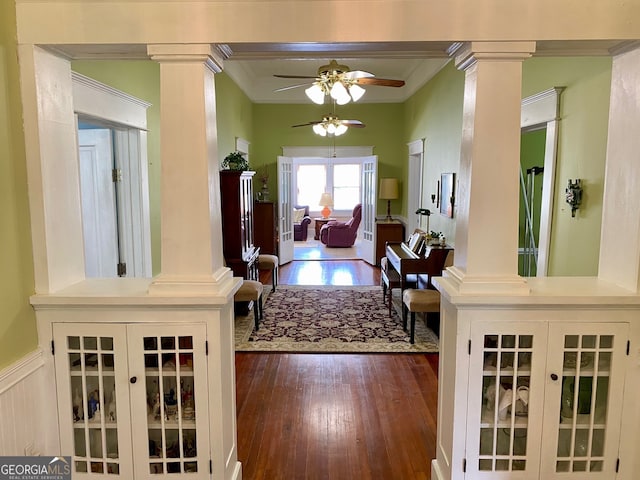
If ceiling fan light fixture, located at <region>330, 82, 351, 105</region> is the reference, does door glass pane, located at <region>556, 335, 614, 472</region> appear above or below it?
below

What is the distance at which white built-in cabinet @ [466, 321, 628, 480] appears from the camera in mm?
1985

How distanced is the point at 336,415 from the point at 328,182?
34.5ft

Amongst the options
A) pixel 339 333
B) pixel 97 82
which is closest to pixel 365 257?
pixel 339 333

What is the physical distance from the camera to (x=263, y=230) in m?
7.98

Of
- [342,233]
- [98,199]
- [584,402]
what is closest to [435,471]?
[584,402]

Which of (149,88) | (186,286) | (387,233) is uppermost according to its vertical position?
(149,88)

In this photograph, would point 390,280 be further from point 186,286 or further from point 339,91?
point 186,286

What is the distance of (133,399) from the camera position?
2.02m

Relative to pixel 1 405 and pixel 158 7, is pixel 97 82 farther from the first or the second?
pixel 1 405

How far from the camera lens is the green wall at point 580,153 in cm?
255

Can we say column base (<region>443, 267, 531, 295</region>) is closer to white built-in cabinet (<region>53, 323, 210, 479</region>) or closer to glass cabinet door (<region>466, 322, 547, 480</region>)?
glass cabinet door (<region>466, 322, 547, 480</region>)

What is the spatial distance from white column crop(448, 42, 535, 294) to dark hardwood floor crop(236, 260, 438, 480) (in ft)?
4.12

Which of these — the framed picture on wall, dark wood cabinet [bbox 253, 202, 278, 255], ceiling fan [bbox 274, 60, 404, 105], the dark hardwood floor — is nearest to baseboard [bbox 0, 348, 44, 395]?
the dark hardwood floor

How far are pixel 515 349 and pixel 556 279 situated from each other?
52 centimetres
